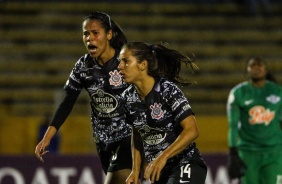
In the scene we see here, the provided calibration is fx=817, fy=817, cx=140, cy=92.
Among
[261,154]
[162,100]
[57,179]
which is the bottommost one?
[57,179]

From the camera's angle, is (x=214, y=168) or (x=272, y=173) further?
(x=214, y=168)

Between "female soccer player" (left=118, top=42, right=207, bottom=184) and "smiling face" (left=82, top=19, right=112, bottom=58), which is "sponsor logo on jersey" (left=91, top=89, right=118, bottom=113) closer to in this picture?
"smiling face" (left=82, top=19, right=112, bottom=58)

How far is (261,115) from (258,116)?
0.03m

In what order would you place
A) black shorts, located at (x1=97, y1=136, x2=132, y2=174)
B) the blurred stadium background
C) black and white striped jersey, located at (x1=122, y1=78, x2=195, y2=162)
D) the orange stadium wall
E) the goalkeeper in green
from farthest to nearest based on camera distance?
the blurred stadium background, the orange stadium wall, the goalkeeper in green, black shorts, located at (x1=97, y1=136, x2=132, y2=174), black and white striped jersey, located at (x1=122, y1=78, x2=195, y2=162)

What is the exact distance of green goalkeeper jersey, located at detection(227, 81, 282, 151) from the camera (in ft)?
27.4

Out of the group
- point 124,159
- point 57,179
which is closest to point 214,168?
point 57,179

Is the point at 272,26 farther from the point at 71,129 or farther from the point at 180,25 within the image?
the point at 71,129

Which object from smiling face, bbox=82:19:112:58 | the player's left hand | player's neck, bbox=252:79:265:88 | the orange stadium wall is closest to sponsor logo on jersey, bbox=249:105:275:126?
player's neck, bbox=252:79:265:88

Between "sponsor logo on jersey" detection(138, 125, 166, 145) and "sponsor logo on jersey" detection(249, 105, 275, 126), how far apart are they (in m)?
3.07

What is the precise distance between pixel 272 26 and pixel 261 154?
7.39 m

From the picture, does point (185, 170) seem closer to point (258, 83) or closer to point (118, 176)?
point (118, 176)

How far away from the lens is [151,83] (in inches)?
217

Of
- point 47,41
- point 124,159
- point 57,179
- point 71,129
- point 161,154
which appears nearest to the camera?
point 161,154

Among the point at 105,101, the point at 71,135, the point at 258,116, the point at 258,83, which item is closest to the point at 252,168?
the point at 258,116
